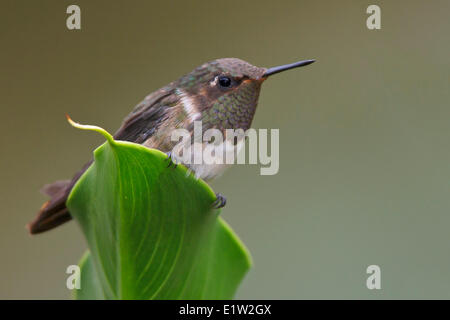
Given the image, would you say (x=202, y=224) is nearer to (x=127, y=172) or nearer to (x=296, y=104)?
(x=127, y=172)

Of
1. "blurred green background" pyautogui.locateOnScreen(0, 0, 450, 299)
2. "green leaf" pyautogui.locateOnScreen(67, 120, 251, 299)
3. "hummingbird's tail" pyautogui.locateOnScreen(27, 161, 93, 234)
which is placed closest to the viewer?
"green leaf" pyautogui.locateOnScreen(67, 120, 251, 299)

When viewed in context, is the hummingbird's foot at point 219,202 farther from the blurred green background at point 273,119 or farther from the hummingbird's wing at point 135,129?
the blurred green background at point 273,119

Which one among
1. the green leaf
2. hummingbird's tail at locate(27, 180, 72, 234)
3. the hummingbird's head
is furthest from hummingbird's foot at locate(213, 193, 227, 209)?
hummingbird's tail at locate(27, 180, 72, 234)

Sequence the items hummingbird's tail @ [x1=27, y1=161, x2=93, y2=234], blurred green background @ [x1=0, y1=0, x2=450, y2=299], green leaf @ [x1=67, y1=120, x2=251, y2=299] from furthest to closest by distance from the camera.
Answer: blurred green background @ [x1=0, y1=0, x2=450, y2=299] → hummingbird's tail @ [x1=27, y1=161, x2=93, y2=234] → green leaf @ [x1=67, y1=120, x2=251, y2=299]

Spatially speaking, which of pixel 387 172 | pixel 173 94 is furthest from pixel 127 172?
pixel 387 172

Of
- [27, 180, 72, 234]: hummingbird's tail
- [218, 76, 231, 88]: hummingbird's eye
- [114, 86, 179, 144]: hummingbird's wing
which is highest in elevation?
[218, 76, 231, 88]: hummingbird's eye

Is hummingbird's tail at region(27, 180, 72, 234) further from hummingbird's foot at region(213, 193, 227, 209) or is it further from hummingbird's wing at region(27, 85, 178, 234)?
hummingbird's foot at region(213, 193, 227, 209)

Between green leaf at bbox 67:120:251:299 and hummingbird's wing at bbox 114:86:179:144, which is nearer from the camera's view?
green leaf at bbox 67:120:251:299
